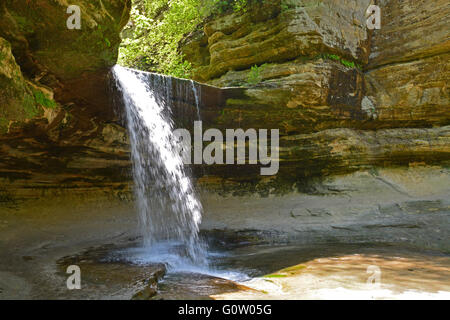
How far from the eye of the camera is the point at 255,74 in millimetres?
9117

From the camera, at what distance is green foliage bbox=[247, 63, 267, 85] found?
9.07 m

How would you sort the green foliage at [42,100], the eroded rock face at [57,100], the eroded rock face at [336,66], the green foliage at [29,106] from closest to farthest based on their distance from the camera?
1. the eroded rock face at [57,100]
2. the green foliage at [29,106]
3. the green foliage at [42,100]
4. the eroded rock face at [336,66]

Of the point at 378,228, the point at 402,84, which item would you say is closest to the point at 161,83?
the point at 378,228

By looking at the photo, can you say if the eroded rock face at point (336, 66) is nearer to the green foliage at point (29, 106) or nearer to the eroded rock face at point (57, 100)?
the eroded rock face at point (57, 100)

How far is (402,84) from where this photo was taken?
9.20 metres

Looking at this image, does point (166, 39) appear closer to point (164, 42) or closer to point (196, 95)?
point (164, 42)

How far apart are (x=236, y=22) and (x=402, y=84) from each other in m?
5.32

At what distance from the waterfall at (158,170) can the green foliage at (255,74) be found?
8.92ft

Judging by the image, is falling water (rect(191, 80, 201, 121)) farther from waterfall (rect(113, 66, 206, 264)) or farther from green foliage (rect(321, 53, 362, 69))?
green foliage (rect(321, 53, 362, 69))

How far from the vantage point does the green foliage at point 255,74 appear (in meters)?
9.07

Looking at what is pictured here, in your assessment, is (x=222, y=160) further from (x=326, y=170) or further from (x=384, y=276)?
(x=384, y=276)

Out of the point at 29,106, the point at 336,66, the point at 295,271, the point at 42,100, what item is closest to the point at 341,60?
the point at 336,66

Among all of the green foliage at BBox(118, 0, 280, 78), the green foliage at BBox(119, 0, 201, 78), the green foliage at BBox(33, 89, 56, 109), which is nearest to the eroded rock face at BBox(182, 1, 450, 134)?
the green foliage at BBox(118, 0, 280, 78)

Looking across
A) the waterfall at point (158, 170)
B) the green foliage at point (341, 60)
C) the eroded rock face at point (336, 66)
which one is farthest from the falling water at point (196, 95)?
the green foliage at point (341, 60)
